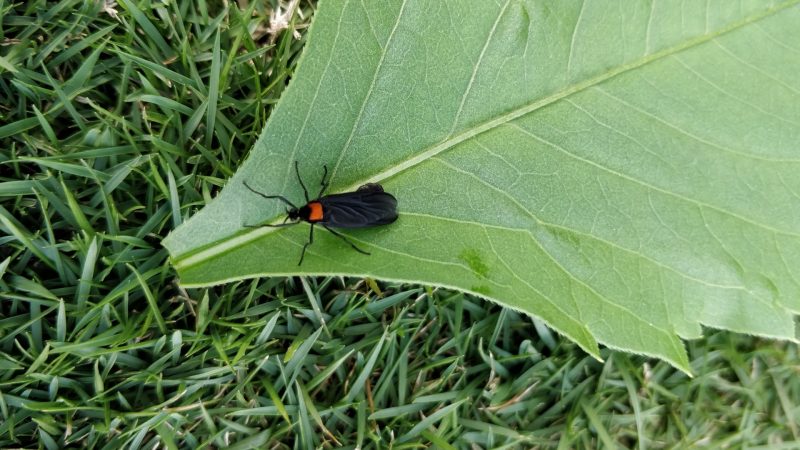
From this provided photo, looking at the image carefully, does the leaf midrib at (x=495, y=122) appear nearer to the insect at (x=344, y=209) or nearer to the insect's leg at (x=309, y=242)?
the insect at (x=344, y=209)

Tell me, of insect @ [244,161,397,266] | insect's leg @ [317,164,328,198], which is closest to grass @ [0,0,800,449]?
insect @ [244,161,397,266]

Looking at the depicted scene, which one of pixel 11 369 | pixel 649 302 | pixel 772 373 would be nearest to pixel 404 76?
pixel 649 302

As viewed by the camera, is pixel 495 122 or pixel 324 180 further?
pixel 324 180

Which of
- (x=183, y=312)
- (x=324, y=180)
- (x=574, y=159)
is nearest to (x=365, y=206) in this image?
(x=324, y=180)

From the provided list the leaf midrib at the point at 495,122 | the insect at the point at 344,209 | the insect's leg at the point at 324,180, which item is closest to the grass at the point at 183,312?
the leaf midrib at the point at 495,122

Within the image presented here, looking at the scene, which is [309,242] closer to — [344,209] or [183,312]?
[344,209]

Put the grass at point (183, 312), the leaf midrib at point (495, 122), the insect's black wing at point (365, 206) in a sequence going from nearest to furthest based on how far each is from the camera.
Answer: the leaf midrib at point (495, 122)
the insect's black wing at point (365, 206)
the grass at point (183, 312)

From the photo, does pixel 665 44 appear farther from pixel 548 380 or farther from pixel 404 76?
pixel 548 380
